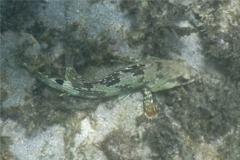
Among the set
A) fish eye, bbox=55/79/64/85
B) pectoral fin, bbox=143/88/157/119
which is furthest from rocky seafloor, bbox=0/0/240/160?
fish eye, bbox=55/79/64/85

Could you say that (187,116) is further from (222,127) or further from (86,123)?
(86,123)

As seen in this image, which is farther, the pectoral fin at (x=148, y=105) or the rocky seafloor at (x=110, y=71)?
the pectoral fin at (x=148, y=105)

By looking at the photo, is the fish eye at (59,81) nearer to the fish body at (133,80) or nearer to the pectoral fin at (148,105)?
the fish body at (133,80)

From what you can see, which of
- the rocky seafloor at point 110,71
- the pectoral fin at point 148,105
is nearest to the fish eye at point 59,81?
the rocky seafloor at point 110,71

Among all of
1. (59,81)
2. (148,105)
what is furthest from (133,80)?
(59,81)

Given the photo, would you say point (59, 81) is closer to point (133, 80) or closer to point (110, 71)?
point (110, 71)

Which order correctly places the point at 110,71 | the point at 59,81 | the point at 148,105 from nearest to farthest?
the point at 59,81 < the point at 148,105 < the point at 110,71

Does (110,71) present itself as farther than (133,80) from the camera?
Yes

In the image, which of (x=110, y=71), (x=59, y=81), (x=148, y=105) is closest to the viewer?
(x=59, y=81)

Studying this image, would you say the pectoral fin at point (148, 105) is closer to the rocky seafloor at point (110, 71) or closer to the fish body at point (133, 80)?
the fish body at point (133, 80)

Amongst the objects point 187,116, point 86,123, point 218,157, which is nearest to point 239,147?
point 218,157

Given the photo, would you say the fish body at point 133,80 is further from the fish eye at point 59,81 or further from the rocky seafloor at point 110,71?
the rocky seafloor at point 110,71

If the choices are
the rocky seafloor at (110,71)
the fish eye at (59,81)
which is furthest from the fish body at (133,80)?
the rocky seafloor at (110,71)
